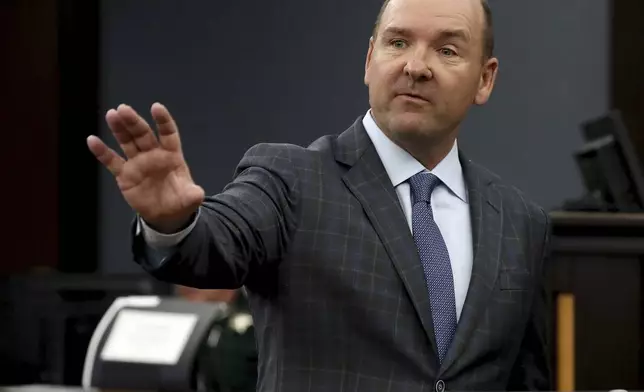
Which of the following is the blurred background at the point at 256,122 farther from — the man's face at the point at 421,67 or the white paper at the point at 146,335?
the man's face at the point at 421,67

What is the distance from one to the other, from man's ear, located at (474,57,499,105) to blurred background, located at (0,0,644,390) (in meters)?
0.36

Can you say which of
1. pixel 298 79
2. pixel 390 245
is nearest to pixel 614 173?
pixel 298 79

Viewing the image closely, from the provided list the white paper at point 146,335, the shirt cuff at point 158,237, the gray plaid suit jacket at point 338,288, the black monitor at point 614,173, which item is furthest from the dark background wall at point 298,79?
the shirt cuff at point 158,237

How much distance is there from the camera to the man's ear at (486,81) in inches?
61.4

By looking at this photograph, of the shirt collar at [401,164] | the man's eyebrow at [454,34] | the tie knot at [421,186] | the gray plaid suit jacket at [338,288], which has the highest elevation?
the man's eyebrow at [454,34]

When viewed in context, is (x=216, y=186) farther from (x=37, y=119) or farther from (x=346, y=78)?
(x=37, y=119)

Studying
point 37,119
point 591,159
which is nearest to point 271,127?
point 591,159

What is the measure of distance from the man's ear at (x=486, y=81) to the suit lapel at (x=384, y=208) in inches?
7.7

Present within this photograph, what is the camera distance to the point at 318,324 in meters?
1.33

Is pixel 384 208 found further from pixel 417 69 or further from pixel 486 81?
pixel 486 81

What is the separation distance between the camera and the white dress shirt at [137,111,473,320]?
1442 mm

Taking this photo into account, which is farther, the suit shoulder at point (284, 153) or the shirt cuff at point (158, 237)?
the suit shoulder at point (284, 153)

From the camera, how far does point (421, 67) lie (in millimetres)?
1419

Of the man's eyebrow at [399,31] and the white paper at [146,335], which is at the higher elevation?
the man's eyebrow at [399,31]
